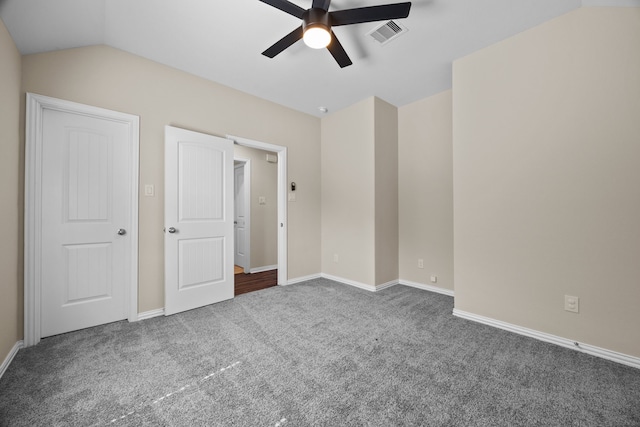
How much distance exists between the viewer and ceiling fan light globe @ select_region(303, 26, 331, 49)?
1812mm

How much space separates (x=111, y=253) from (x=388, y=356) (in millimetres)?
2694

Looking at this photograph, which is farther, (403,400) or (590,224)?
(590,224)

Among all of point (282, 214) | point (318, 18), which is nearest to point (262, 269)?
point (282, 214)

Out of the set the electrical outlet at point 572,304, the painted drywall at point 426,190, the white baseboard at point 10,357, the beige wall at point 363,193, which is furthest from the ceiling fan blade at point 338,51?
the white baseboard at point 10,357

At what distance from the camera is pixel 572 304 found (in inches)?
81.6

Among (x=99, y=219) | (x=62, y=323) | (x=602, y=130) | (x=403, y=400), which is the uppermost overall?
(x=602, y=130)

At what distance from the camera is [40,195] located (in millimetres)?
2160

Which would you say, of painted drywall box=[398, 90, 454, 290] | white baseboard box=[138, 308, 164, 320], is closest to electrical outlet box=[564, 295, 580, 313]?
painted drywall box=[398, 90, 454, 290]

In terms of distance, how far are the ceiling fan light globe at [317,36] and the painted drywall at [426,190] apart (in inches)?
87.7

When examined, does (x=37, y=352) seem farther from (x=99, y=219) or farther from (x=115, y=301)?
(x=99, y=219)

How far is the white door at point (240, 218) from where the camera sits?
5062 millimetres

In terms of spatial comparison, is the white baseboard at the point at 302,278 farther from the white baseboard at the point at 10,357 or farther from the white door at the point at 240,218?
the white baseboard at the point at 10,357

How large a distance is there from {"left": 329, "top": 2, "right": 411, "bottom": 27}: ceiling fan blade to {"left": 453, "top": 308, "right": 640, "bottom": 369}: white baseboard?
8.85ft

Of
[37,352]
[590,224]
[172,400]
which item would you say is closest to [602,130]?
[590,224]
